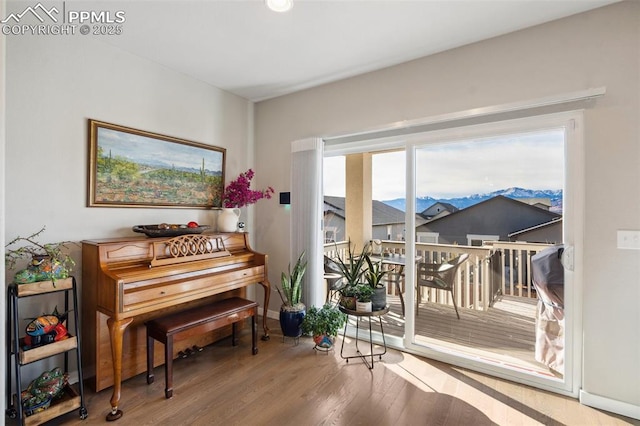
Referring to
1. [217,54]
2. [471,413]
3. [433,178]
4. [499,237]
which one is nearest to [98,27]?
[217,54]

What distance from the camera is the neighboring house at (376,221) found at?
2994 mm

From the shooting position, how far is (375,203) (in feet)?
10.3

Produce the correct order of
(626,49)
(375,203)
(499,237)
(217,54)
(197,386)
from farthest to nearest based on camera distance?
(375,203)
(217,54)
(499,237)
(197,386)
(626,49)

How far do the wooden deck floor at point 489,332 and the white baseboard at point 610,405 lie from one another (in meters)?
0.22

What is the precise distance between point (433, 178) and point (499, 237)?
0.75 metres

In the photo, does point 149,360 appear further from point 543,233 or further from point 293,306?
point 543,233

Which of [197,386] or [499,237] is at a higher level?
[499,237]

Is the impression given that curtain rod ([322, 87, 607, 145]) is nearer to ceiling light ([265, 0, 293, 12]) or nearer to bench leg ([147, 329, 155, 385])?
ceiling light ([265, 0, 293, 12])

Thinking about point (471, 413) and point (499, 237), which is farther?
point (499, 237)

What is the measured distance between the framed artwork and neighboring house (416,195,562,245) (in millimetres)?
2270

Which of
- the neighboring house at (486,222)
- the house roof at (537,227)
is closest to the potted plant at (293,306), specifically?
the neighboring house at (486,222)

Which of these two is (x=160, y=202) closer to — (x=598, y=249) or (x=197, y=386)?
(x=197, y=386)

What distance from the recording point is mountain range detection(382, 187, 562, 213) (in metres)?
2.29

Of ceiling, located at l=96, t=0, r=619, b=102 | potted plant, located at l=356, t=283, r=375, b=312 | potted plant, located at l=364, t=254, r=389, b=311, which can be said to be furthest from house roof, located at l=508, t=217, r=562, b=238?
ceiling, located at l=96, t=0, r=619, b=102
